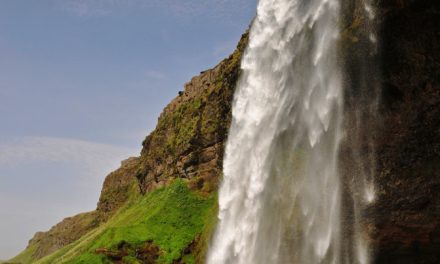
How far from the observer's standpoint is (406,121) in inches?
892

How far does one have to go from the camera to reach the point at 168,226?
42031mm

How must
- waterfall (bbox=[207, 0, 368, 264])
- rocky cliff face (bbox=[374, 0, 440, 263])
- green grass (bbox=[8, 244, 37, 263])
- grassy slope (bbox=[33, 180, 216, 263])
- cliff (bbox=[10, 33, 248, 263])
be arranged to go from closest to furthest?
rocky cliff face (bbox=[374, 0, 440, 263]) → waterfall (bbox=[207, 0, 368, 264]) → grassy slope (bbox=[33, 180, 216, 263]) → cliff (bbox=[10, 33, 248, 263]) → green grass (bbox=[8, 244, 37, 263])

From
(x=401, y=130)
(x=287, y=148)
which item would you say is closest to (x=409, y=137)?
(x=401, y=130)

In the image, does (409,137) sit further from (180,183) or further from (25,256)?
(25,256)

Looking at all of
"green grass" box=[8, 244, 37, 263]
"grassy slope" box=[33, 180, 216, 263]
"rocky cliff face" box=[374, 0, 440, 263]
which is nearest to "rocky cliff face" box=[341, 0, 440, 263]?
"rocky cliff face" box=[374, 0, 440, 263]

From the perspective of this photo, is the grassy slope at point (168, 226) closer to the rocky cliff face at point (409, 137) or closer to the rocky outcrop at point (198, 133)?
the rocky outcrop at point (198, 133)

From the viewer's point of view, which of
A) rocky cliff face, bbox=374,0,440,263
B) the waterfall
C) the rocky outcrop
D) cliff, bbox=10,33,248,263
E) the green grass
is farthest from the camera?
the green grass

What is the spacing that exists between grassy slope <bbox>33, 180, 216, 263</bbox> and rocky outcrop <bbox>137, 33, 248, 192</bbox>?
5.48 feet

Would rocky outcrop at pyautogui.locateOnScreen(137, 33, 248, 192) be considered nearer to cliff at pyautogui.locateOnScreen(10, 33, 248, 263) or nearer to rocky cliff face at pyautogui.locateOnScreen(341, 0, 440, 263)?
cliff at pyautogui.locateOnScreen(10, 33, 248, 263)

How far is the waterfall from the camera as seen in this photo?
24.3 metres

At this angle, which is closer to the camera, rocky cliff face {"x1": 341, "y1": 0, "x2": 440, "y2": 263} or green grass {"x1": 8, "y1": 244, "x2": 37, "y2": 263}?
rocky cliff face {"x1": 341, "y1": 0, "x2": 440, "y2": 263}

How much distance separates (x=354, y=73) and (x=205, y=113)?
23.8 meters

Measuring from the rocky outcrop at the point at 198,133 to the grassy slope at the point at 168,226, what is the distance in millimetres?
1669

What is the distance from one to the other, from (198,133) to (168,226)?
30.4ft
